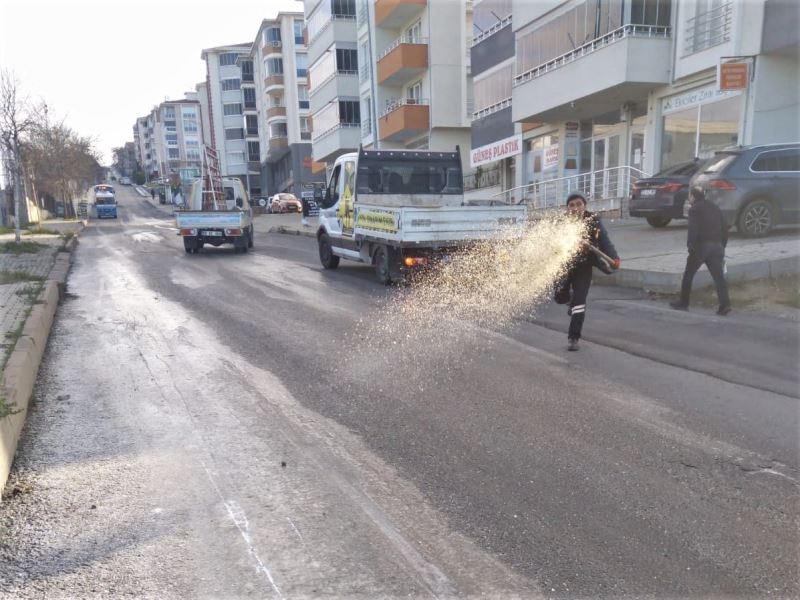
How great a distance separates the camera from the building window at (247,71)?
252 feet

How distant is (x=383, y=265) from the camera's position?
11344 millimetres

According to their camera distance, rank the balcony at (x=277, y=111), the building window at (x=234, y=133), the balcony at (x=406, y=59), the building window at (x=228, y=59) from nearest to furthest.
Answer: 1. the balcony at (x=406, y=59)
2. the balcony at (x=277, y=111)
3. the building window at (x=228, y=59)
4. the building window at (x=234, y=133)

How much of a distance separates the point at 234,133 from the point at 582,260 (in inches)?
3203

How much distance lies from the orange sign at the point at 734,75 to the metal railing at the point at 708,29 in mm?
1120

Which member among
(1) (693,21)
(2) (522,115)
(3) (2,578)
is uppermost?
(1) (693,21)

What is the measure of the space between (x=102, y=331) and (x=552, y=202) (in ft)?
60.2

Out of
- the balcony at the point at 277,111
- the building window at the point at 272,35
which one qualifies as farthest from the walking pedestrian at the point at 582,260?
the building window at the point at 272,35

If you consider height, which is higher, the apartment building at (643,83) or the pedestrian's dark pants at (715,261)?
the apartment building at (643,83)

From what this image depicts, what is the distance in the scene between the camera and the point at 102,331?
802 centimetres

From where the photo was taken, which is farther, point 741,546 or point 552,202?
point 552,202

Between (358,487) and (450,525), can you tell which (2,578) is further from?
(450,525)

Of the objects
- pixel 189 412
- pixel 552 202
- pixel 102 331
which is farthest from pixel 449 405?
pixel 552 202

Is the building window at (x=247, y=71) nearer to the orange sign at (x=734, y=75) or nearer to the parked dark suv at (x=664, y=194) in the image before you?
the orange sign at (x=734, y=75)

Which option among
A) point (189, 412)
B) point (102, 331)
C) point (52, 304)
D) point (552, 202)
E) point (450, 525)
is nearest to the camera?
point (450, 525)
